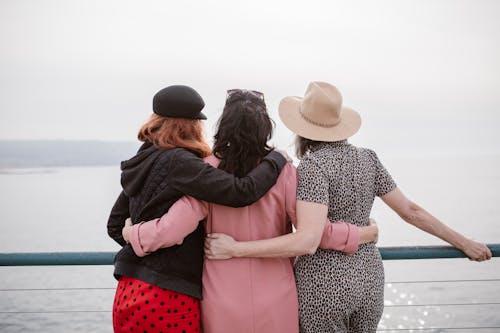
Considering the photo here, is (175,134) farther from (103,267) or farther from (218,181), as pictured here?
(103,267)

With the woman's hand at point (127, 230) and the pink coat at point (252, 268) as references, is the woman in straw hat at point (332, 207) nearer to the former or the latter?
the pink coat at point (252, 268)

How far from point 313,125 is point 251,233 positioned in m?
0.54

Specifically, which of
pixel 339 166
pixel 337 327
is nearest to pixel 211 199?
pixel 339 166

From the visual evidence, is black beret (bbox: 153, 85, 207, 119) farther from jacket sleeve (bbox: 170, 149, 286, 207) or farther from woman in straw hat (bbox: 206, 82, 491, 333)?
woman in straw hat (bbox: 206, 82, 491, 333)

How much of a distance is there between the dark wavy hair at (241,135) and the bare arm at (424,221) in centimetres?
65

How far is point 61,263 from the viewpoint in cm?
247

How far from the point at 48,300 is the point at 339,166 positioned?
49.3m

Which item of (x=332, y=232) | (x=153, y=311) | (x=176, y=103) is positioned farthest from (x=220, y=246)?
(x=176, y=103)

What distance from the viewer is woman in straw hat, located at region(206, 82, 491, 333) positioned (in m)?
1.92

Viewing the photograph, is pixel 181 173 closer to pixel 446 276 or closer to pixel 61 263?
pixel 61 263

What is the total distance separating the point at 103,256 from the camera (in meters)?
2.38

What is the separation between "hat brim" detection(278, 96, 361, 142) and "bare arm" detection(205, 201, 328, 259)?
322mm

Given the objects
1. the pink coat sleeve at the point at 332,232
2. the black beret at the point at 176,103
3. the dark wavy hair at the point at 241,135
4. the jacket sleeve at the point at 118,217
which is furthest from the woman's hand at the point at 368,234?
the jacket sleeve at the point at 118,217

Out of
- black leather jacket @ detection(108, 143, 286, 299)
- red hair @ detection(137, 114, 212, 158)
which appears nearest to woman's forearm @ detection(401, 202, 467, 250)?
black leather jacket @ detection(108, 143, 286, 299)
